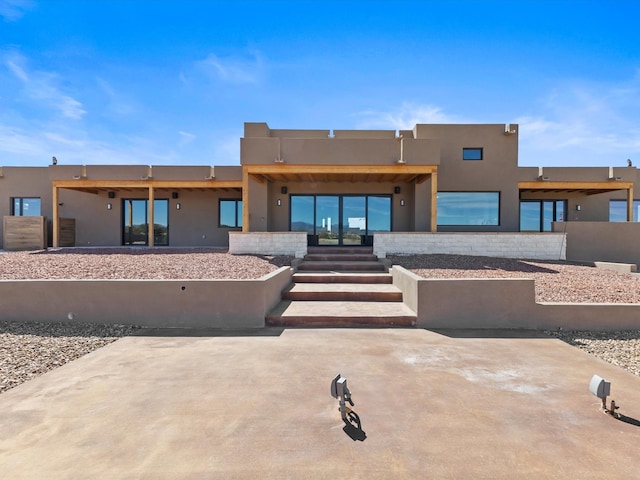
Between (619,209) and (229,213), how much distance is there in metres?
19.8

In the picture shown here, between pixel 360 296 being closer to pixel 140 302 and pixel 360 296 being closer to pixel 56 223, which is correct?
pixel 140 302

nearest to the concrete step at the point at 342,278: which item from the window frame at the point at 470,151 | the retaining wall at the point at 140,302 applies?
the retaining wall at the point at 140,302

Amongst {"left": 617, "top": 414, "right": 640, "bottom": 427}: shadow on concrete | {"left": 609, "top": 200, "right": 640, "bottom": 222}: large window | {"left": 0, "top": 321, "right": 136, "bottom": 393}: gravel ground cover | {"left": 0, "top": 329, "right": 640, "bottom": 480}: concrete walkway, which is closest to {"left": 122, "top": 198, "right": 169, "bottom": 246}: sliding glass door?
{"left": 0, "top": 321, "right": 136, "bottom": 393}: gravel ground cover

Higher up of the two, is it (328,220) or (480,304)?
(328,220)

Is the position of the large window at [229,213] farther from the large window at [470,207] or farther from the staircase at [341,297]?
the large window at [470,207]

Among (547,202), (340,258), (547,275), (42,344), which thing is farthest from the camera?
(547,202)

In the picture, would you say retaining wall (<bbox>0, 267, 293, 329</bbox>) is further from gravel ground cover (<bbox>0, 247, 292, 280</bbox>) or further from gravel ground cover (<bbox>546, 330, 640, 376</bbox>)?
gravel ground cover (<bbox>546, 330, 640, 376</bbox>)

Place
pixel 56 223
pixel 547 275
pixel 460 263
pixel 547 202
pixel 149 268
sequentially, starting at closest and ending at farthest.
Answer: pixel 149 268, pixel 547 275, pixel 460 263, pixel 56 223, pixel 547 202

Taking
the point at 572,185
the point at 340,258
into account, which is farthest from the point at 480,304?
the point at 572,185

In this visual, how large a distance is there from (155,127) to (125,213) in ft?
14.4

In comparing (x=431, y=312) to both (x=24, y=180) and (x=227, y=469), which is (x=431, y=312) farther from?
(x=24, y=180)

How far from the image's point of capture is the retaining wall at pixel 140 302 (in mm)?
5824

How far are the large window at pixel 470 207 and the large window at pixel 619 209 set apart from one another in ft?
25.8

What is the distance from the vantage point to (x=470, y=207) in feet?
45.3
